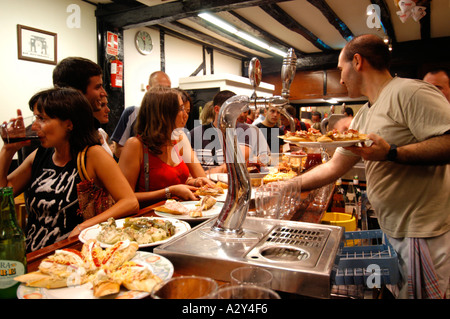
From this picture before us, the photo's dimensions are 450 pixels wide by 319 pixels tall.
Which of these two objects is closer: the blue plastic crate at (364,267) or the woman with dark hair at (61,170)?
the blue plastic crate at (364,267)

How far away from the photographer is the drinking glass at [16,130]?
5.24ft

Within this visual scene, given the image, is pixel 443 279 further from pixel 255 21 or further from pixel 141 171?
pixel 255 21

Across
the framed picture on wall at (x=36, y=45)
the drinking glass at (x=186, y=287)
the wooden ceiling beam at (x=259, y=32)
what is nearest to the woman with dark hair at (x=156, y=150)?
the drinking glass at (x=186, y=287)

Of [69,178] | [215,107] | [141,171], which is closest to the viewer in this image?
[69,178]

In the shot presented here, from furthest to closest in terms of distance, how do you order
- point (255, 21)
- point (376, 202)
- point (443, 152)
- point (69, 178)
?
Answer: point (255, 21) < point (376, 202) < point (69, 178) < point (443, 152)

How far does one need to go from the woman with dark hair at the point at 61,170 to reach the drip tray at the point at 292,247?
91 cm

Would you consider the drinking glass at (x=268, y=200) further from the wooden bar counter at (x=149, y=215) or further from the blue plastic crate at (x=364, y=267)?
the blue plastic crate at (x=364, y=267)

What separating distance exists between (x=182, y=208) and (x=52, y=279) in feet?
2.69

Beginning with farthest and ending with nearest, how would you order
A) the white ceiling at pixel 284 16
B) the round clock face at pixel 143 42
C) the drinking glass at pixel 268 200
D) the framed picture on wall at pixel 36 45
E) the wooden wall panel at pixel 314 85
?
the wooden wall panel at pixel 314 85
the round clock face at pixel 143 42
the white ceiling at pixel 284 16
the framed picture on wall at pixel 36 45
the drinking glass at pixel 268 200

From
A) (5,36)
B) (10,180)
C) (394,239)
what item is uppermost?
(5,36)

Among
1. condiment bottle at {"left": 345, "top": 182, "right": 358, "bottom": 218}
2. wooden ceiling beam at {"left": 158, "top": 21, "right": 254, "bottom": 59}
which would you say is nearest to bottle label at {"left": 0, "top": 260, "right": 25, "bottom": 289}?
condiment bottle at {"left": 345, "top": 182, "right": 358, "bottom": 218}
